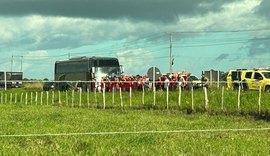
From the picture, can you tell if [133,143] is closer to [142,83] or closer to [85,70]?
[142,83]

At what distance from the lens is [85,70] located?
193ft

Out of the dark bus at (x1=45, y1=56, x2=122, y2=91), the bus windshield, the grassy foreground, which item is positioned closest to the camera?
the grassy foreground

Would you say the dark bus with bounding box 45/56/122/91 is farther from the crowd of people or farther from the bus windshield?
the crowd of people

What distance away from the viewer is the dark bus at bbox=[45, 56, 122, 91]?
55.5 m

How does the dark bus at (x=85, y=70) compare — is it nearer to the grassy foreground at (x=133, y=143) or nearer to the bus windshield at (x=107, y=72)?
the bus windshield at (x=107, y=72)

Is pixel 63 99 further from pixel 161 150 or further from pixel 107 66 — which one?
pixel 161 150

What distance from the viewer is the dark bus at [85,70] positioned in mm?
55500

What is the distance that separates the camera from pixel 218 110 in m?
25.1

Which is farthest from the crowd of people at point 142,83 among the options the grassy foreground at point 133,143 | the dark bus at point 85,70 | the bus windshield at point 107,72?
the grassy foreground at point 133,143

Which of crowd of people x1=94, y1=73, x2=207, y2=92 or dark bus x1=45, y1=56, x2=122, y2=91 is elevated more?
dark bus x1=45, y1=56, x2=122, y2=91

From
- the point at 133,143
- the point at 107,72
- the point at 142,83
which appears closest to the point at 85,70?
the point at 107,72

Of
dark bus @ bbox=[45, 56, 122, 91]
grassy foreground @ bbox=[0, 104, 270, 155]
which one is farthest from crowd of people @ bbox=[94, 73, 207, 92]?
grassy foreground @ bbox=[0, 104, 270, 155]

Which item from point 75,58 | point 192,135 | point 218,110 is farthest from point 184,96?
point 75,58

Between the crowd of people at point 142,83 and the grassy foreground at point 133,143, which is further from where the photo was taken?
the crowd of people at point 142,83
